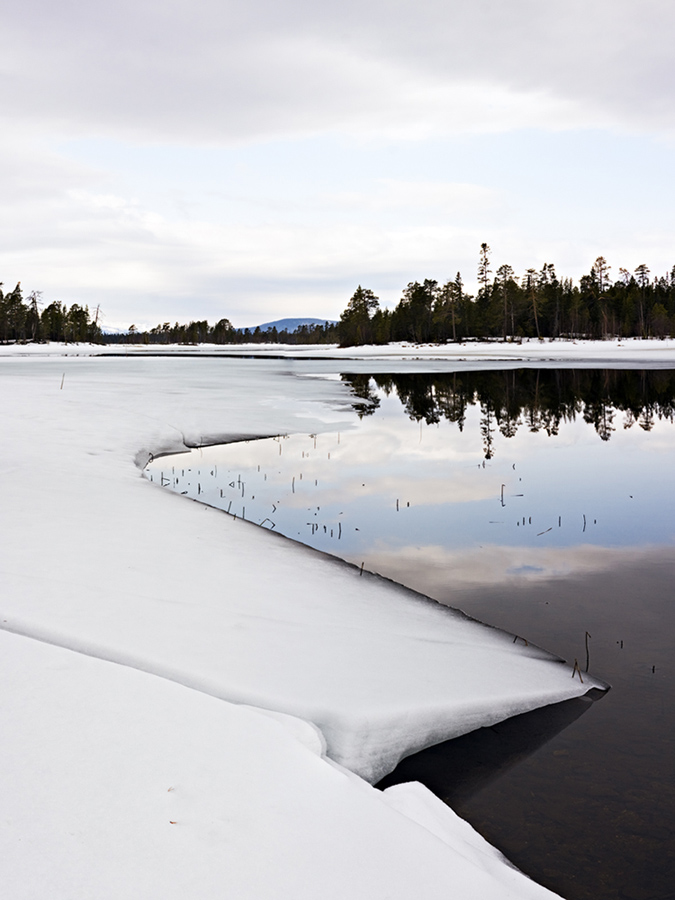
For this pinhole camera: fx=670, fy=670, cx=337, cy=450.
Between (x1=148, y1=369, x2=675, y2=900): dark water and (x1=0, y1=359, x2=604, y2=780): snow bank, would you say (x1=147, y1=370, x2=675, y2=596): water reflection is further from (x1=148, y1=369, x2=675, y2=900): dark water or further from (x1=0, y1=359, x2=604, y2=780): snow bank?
(x1=0, y1=359, x2=604, y2=780): snow bank

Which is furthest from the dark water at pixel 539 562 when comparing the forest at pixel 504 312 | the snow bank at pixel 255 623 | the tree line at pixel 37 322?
the tree line at pixel 37 322

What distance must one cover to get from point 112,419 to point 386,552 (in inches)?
425

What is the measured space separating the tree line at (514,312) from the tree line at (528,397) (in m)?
65.3

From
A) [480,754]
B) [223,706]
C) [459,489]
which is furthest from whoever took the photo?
[459,489]

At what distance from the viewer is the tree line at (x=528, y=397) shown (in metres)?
20.6

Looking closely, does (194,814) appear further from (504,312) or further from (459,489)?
(504,312)

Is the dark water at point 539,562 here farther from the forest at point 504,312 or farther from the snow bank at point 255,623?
the forest at point 504,312

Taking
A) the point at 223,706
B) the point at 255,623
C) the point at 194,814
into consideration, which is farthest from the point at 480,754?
the point at 194,814

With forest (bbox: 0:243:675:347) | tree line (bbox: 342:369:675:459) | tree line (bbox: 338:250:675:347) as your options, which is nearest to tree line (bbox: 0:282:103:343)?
forest (bbox: 0:243:675:347)

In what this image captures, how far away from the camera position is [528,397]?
2812 centimetres

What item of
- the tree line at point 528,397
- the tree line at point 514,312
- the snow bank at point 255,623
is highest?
the tree line at point 514,312

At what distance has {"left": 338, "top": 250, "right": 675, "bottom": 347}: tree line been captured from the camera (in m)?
108

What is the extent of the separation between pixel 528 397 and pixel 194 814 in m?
27.0

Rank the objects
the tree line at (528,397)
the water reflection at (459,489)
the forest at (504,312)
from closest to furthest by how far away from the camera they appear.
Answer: the water reflection at (459,489), the tree line at (528,397), the forest at (504,312)
